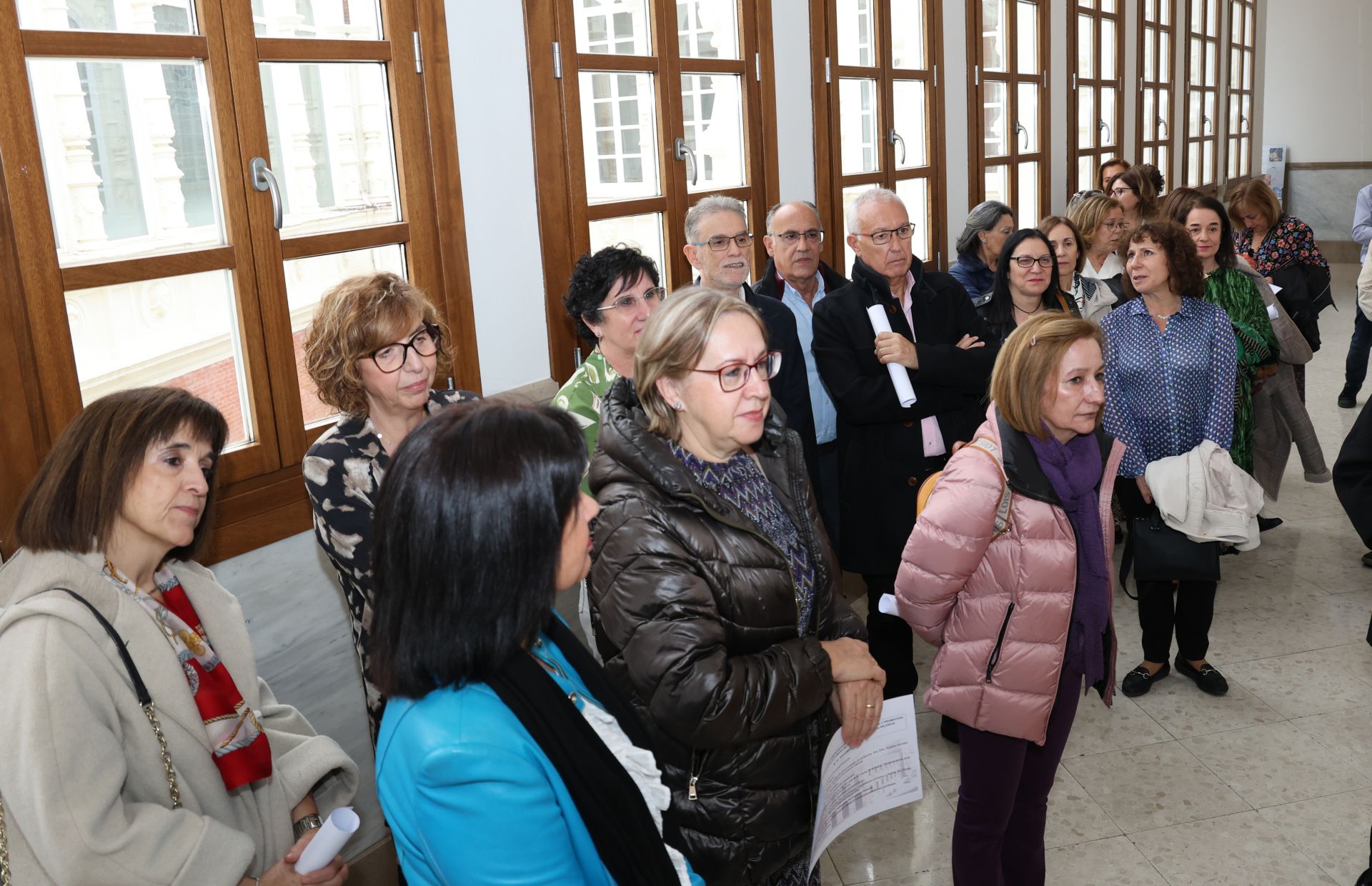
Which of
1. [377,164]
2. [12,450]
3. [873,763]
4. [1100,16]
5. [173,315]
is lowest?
[873,763]

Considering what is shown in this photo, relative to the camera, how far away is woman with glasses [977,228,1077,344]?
387 centimetres

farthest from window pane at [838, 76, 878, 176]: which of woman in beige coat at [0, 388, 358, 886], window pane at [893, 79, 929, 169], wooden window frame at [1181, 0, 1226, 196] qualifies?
wooden window frame at [1181, 0, 1226, 196]

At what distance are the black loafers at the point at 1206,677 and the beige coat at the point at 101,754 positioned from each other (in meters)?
3.25

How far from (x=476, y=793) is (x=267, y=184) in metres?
1.89

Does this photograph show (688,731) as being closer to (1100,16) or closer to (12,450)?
(12,450)

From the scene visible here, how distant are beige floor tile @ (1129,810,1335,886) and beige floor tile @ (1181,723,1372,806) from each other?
0.15m

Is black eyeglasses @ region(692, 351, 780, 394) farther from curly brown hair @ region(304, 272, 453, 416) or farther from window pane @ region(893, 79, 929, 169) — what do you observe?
window pane @ region(893, 79, 929, 169)

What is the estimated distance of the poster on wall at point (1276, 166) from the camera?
1509 centimetres

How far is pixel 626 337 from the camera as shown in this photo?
2809mm

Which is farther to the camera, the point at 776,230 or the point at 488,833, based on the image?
the point at 776,230

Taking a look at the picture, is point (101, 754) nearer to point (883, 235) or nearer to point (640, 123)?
point (883, 235)

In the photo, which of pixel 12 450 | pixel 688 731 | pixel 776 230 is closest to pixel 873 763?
pixel 688 731

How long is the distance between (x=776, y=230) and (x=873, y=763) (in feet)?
7.38

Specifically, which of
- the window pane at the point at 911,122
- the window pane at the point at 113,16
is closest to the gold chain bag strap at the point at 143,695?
the window pane at the point at 113,16
